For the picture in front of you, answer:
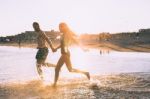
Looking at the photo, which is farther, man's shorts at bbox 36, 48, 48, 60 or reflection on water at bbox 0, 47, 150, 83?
reflection on water at bbox 0, 47, 150, 83

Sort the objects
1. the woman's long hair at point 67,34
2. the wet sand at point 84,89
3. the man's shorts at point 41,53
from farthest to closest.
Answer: the man's shorts at point 41,53
the woman's long hair at point 67,34
the wet sand at point 84,89

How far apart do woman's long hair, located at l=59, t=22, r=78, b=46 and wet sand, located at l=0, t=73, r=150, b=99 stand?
5.51 feet

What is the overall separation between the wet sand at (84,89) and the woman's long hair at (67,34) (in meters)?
1.68

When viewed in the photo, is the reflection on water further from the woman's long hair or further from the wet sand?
the wet sand

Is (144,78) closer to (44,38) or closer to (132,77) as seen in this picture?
(132,77)

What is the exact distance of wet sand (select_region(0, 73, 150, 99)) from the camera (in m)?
11.5

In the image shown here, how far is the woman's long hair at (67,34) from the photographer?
42.5ft

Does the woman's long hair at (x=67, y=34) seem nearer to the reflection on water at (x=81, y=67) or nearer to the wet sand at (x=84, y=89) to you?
the reflection on water at (x=81, y=67)

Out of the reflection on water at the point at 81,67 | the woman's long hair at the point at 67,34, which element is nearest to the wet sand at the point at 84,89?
the reflection on water at the point at 81,67

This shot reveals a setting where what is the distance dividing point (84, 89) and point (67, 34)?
204 centimetres

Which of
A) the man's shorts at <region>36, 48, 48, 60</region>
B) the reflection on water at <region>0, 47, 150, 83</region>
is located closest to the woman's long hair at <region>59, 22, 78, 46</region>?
the reflection on water at <region>0, 47, 150, 83</region>

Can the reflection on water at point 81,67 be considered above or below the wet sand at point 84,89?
below

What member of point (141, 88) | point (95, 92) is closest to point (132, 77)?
point (141, 88)

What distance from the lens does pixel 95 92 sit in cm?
1216
